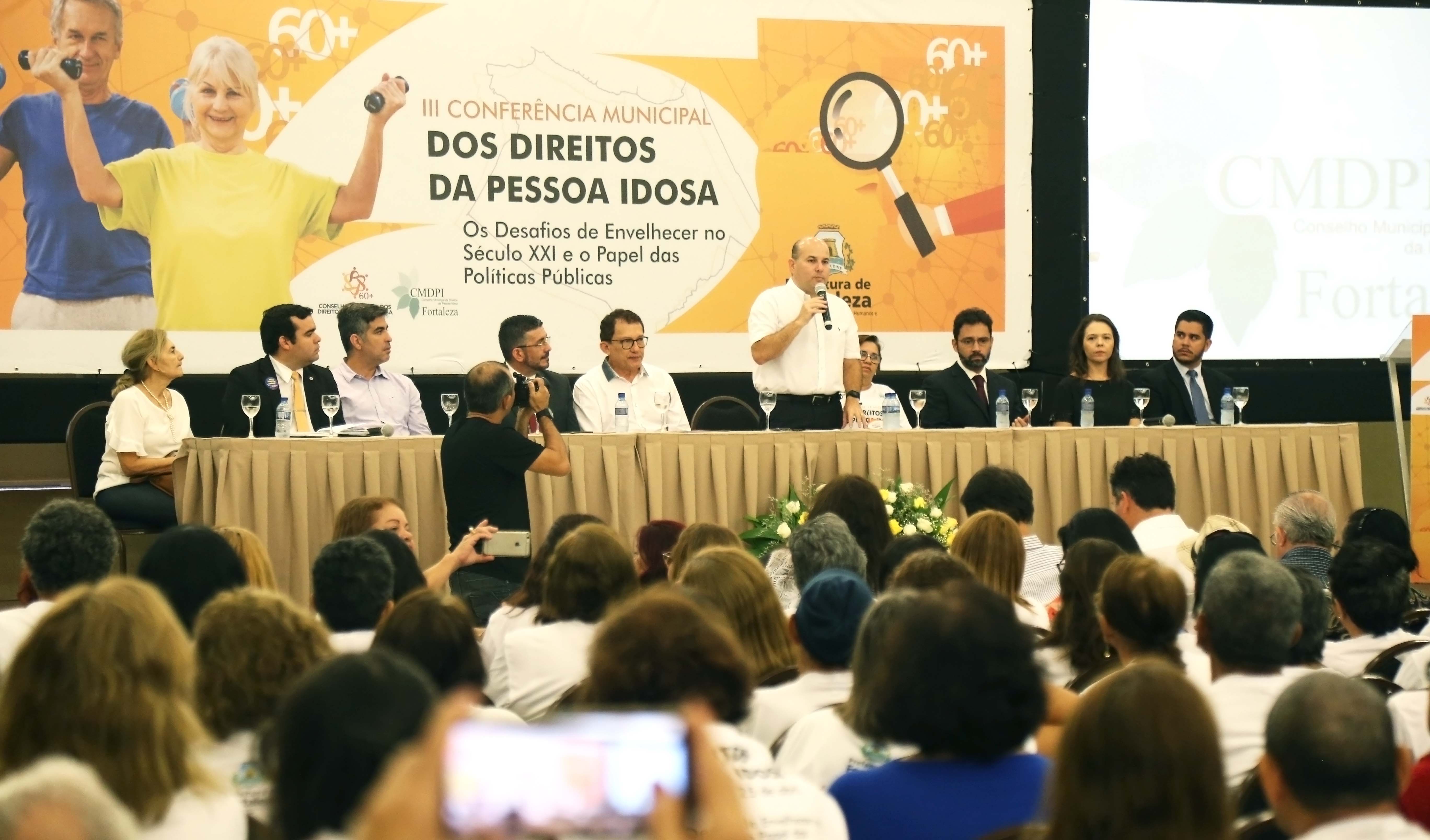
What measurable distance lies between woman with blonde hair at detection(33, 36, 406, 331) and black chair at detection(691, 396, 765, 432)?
1.94m

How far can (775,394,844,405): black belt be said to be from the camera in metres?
6.29

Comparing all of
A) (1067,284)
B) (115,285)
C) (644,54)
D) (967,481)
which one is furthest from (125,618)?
(1067,284)

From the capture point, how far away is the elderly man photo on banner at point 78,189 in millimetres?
6648

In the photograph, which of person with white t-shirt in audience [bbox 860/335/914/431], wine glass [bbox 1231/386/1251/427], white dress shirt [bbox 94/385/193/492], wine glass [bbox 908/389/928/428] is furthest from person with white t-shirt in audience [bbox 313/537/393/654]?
wine glass [bbox 1231/386/1251/427]

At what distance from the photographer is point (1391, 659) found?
3.04m

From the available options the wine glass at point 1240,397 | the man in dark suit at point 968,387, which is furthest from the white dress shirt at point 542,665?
the wine glass at point 1240,397

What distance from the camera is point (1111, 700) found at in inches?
56.6

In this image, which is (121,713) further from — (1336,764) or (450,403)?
(450,403)

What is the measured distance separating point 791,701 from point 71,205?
17.7 ft

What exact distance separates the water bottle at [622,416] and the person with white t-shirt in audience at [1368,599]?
308cm

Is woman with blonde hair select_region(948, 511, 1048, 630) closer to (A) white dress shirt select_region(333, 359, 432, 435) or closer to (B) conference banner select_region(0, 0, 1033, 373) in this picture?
(A) white dress shirt select_region(333, 359, 432, 435)

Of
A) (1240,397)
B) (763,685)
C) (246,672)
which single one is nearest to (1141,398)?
(1240,397)

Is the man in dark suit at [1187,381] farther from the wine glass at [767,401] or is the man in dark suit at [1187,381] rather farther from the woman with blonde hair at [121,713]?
the woman with blonde hair at [121,713]

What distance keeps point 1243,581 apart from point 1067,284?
572 centimetres
